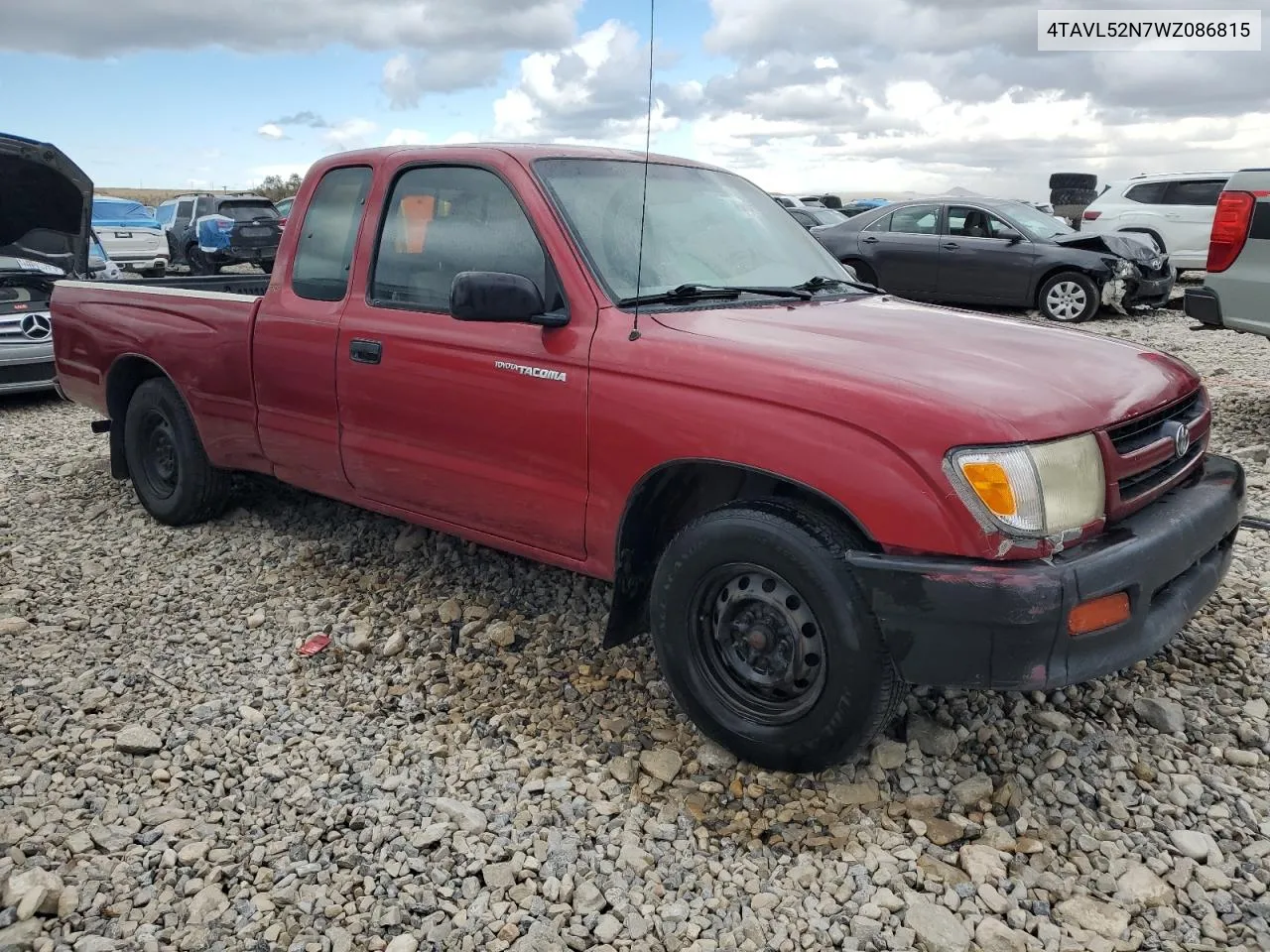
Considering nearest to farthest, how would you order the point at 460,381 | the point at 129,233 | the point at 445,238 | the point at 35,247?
the point at 460,381 < the point at 445,238 < the point at 35,247 < the point at 129,233

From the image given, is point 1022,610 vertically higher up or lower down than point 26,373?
higher up

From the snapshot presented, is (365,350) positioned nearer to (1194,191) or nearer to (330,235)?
(330,235)

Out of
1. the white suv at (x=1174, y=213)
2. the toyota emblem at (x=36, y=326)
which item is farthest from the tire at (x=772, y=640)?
the white suv at (x=1174, y=213)

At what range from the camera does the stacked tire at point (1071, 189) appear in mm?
24672

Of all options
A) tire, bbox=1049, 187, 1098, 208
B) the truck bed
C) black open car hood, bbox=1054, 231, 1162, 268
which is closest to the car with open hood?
the truck bed

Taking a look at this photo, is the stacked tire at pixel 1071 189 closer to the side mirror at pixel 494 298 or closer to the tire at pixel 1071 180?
the tire at pixel 1071 180

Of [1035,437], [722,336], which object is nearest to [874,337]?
[722,336]

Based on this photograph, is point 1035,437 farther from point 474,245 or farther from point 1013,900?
point 474,245

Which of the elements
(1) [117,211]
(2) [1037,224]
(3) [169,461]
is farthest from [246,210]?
(3) [169,461]

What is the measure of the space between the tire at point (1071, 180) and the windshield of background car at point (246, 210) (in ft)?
60.3

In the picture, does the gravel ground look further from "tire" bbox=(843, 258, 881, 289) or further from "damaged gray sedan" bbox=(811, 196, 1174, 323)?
"tire" bbox=(843, 258, 881, 289)

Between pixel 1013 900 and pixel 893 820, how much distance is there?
394 millimetres

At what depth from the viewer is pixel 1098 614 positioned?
2.61 m

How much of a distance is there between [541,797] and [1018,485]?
63.2 inches
